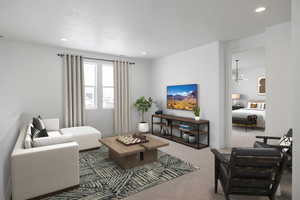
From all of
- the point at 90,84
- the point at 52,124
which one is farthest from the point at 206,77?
the point at 52,124

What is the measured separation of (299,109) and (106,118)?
4.87 metres

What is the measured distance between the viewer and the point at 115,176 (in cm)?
272

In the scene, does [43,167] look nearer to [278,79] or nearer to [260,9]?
[260,9]

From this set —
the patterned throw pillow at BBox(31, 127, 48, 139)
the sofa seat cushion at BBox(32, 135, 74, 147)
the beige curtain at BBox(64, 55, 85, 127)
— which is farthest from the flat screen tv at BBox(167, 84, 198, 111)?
the patterned throw pillow at BBox(31, 127, 48, 139)

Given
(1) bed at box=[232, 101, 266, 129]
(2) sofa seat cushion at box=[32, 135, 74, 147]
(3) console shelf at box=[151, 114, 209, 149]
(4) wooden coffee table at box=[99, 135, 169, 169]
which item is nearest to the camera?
(2) sofa seat cushion at box=[32, 135, 74, 147]

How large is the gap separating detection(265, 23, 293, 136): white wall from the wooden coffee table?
224cm

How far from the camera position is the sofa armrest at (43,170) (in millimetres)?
1947

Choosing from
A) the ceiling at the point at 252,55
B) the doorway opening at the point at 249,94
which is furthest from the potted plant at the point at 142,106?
the ceiling at the point at 252,55

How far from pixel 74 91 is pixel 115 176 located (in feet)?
9.87

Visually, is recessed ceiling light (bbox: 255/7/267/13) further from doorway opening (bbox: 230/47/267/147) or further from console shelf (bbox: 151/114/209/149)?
doorway opening (bbox: 230/47/267/147)

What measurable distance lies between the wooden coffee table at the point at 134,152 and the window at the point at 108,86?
2282 millimetres

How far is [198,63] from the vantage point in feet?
14.6

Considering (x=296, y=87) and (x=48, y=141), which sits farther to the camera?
(x=48, y=141)

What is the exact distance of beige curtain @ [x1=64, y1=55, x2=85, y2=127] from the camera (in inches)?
180
